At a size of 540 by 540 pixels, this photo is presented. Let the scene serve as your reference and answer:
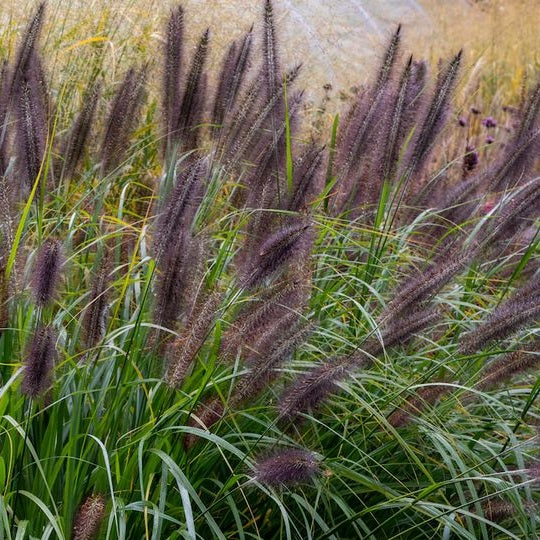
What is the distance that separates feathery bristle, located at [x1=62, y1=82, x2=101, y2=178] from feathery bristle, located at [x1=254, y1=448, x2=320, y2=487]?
1294 mm

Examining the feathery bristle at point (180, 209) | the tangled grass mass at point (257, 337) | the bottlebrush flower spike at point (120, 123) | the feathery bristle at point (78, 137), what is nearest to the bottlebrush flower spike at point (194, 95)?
the tangled grass mass at point (257, 337)

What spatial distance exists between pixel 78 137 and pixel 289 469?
1352 mm

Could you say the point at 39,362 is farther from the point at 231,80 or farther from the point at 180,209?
the point at 231,80

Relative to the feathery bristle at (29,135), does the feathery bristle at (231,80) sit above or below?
above

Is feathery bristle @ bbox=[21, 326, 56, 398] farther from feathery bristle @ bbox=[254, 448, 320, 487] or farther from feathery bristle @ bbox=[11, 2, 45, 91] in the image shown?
feathery bristle @ bbox=[11, 2, 45, 91]

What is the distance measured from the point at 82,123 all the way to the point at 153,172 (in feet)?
4.54

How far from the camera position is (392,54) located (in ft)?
9.24

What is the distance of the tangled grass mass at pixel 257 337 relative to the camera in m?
1.80

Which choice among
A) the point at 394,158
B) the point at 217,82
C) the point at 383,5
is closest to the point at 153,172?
the point at 217,82

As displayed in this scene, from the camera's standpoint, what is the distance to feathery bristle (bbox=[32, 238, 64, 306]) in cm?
172

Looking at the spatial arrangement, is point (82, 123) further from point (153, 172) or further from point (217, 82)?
point (153, 172)

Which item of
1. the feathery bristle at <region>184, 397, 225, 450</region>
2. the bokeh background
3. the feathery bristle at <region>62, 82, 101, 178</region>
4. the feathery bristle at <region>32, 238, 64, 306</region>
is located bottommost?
the feathery bristle at <region>184, 397, 225, 450</region>

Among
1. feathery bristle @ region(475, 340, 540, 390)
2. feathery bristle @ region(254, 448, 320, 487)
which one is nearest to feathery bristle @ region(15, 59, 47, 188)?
feathery bristle @ region(254, 448, 320, 487)

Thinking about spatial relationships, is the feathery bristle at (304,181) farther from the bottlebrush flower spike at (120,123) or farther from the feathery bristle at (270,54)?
the bottlebrush flower spike at (120,123)
